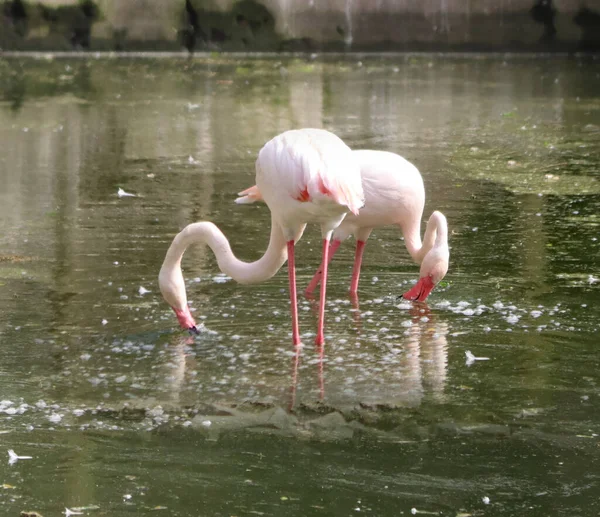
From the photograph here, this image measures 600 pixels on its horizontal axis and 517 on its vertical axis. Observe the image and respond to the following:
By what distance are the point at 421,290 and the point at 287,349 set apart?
1.10 metres

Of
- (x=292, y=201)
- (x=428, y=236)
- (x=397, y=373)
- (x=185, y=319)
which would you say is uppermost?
(x=292, y=201)

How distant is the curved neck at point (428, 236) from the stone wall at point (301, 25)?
1564 centimetres

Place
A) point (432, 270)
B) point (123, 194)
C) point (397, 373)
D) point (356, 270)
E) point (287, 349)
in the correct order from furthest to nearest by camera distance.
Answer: point (123, 194)
point (356, 270)
point (432, 270)
point (287, 349)
point (397, 373)

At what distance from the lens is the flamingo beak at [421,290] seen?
6812 mm

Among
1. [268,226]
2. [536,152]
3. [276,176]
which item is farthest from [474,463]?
[536,152]

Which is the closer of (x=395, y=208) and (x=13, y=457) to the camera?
(x=13, y=457)

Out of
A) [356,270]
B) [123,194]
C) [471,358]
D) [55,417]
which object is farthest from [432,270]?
[123,194]

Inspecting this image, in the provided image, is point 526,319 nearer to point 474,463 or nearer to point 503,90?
point 474,463

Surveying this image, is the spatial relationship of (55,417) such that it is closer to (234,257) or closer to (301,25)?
(234,257)

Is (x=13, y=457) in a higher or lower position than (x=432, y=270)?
lower

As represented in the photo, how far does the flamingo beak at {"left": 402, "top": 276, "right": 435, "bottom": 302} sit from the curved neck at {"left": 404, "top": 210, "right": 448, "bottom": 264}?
0.75ft

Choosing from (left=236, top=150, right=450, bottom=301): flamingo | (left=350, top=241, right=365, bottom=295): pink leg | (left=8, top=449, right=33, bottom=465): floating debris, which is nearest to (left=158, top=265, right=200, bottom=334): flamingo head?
(left=236, top=150, right=450, bottom=301): flamingo

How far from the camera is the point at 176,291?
6.20 meters

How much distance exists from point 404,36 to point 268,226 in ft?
47.2
